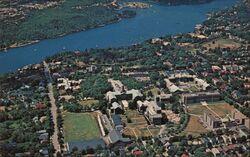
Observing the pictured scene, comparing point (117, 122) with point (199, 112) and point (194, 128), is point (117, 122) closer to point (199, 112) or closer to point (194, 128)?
point (194, 128)

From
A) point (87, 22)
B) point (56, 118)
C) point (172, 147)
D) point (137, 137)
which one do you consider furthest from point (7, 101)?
point (87, 22)

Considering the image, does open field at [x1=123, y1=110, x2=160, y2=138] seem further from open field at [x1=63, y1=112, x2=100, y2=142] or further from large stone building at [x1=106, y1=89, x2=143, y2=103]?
large stone building at [x1=106, y1=89, x2=143, y2=103]

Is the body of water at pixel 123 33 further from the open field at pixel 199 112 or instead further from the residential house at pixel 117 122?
the open field at pixel 199 112

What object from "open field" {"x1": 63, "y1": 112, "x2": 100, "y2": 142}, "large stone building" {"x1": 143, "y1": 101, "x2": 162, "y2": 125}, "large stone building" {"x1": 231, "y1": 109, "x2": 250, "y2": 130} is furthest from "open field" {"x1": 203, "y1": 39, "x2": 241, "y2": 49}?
"open field" {"x1": 63, "y1": 112, "x2": 100, "y2": 142}

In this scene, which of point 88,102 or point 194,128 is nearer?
point 194,128

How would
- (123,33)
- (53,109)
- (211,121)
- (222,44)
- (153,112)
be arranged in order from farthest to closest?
(123,33), (222,44), (53,109), (153,112), (211,121)

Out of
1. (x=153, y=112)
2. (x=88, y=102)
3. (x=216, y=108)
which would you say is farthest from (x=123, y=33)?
(x=153, y=112)

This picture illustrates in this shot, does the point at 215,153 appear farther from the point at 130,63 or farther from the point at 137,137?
the point at 130,63
